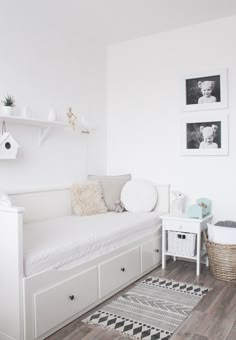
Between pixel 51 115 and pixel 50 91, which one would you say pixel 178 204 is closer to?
pixel 51 115

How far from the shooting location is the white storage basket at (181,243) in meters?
2.97

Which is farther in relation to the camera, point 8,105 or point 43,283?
point 8,105

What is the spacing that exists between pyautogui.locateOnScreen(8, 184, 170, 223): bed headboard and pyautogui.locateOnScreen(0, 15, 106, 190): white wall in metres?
0.10

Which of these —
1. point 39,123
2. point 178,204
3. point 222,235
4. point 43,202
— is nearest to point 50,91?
point 39,123

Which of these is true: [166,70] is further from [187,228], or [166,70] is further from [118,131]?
[187,228]

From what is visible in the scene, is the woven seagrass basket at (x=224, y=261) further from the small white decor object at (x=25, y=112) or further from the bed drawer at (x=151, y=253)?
the small white decor object at (x=25, y=112)

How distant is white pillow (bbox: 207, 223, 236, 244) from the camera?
9.05ft

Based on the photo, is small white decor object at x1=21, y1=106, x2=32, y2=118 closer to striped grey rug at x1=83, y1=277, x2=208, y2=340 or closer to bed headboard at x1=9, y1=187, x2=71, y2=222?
bed headboard at x1=9, y1=187, x2=71, y2=222

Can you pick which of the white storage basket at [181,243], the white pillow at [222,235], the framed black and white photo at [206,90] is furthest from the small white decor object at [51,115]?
the white pillow at [222,235]

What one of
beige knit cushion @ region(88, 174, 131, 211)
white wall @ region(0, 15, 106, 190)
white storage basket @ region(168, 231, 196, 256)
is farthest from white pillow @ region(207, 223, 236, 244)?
white wall @ region(0, 15, 106, 190)

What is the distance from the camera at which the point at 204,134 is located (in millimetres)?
3229

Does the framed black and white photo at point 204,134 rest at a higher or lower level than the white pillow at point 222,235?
higher

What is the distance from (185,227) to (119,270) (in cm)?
81

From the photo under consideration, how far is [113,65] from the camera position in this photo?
3826mm
